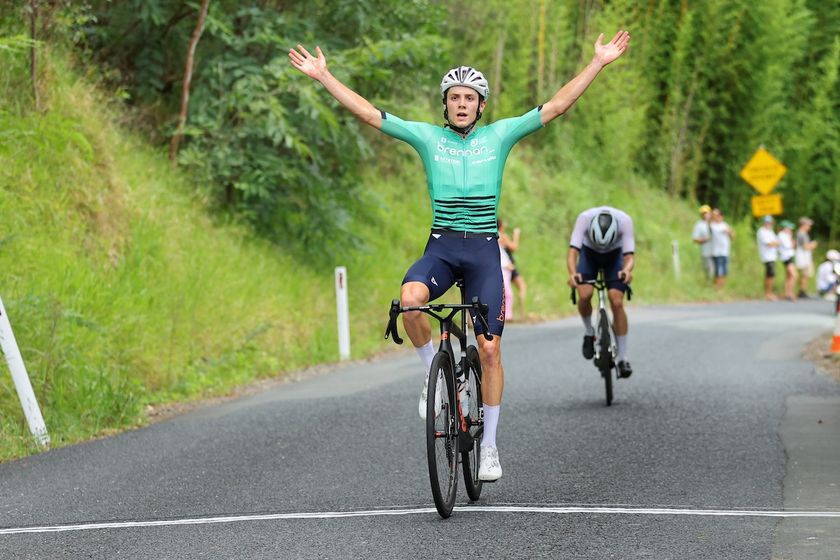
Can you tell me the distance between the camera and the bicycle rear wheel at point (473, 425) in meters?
6.92

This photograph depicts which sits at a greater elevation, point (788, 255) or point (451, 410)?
point (451, 410)

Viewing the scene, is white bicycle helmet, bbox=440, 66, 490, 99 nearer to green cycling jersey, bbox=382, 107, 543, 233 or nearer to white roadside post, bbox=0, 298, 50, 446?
green cycling jersey, bbox=382, 107, 543, 233

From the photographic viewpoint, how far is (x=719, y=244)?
3152 centimetres

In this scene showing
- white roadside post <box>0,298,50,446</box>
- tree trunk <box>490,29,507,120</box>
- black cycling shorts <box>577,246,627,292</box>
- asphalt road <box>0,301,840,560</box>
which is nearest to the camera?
asphalt road <box>0,301,840,560</box>

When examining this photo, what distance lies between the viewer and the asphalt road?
6.03m

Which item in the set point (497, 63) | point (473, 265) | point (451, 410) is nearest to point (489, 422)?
point (451, 410)

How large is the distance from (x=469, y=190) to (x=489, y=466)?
1538 mm

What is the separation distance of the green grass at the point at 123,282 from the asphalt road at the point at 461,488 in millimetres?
830

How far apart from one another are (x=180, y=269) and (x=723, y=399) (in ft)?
21.3

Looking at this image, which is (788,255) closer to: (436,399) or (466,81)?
(466,81)

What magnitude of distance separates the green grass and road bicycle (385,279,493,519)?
3.82m

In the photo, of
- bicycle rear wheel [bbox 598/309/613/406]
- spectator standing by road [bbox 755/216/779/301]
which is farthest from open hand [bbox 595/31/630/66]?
spectator standing by road [bbox 755/216/779/301]

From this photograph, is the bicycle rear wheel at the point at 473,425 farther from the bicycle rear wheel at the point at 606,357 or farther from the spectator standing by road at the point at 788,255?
the spectator standing by road at the point at 788,255

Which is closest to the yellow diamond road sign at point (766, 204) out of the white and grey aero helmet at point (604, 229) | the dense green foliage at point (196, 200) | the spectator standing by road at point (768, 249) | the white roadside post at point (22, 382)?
the spectator standing by road at point (768, 249)
